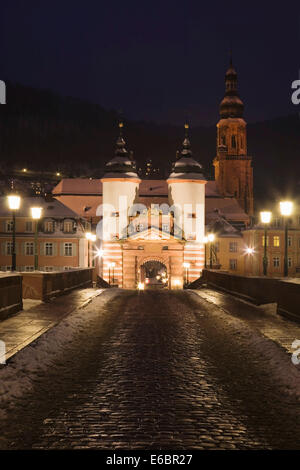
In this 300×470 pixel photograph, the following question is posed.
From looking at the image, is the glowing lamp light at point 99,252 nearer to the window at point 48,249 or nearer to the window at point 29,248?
the window at point 48,249

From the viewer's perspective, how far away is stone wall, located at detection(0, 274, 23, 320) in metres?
17.8

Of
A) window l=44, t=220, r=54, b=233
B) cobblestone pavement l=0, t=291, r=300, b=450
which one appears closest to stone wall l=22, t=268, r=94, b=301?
cobblestone pavement l=0, t=291, r=300, b=450

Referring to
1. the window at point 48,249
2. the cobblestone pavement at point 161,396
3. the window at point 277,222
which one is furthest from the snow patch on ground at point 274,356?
the window at point 277,222

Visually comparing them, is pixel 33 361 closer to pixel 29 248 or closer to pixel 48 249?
pixel 48 249

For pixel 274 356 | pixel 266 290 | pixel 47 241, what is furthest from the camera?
pixel 47 241

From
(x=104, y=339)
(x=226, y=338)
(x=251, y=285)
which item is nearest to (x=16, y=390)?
(x=104, y=339)

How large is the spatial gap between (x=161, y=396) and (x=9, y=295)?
1070 centimetres

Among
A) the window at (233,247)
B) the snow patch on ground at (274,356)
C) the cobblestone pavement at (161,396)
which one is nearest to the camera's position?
the cobblestone pavement at (161,396)

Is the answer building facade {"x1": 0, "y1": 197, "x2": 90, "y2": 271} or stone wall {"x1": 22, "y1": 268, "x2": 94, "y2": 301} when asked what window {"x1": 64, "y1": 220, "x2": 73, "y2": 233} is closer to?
building facade {"x1": 0, "y1": 197, "x2": 90, "y2": 271}

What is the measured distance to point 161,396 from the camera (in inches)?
360

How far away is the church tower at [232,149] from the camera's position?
116m

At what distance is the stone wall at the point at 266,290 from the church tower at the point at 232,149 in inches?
3247

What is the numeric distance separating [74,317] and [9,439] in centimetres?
1168

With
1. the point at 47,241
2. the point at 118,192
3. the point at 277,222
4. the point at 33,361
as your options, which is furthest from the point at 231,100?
the point at 33,361
